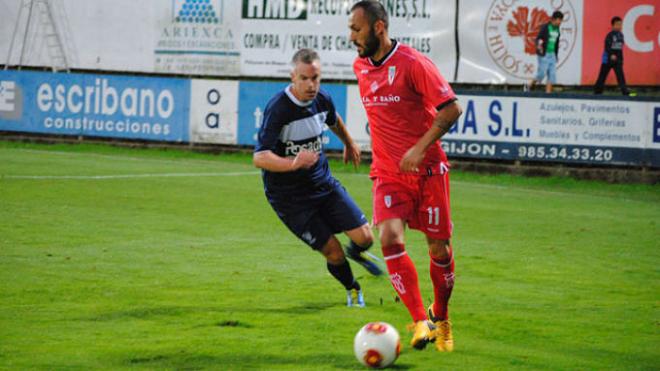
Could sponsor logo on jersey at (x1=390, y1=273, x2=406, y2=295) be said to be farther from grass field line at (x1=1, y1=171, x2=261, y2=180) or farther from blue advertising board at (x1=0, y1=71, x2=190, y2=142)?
blue advertising board at (x1=0, y1=71, x2=190, y2=142)

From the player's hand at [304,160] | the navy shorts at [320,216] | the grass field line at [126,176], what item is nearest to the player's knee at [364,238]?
the navy shorts at [320,216]

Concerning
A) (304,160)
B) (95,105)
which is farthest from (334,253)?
(95,105)

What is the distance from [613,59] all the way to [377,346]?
1806cm

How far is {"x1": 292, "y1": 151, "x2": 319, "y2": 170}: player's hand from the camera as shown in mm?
8375

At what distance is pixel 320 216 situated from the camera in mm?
9312

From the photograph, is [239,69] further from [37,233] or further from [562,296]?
[562,296]

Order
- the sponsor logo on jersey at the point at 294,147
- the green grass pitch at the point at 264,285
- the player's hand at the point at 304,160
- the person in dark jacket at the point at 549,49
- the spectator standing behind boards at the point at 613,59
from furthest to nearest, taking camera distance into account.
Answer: the person in dark jacket at the point at 549,49 → the spectator standing behind boards at the point at 613,59 → the sponsor logo on jersey at the point at 294,147 → the player's hand at the point at 304,160 → the green grass pitch at the point at 264,285

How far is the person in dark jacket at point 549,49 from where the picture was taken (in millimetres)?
23656

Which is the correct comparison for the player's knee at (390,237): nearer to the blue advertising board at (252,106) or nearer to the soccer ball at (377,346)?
the soccer ball at (377,346)

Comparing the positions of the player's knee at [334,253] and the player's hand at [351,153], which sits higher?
the player's hand at [351,153]

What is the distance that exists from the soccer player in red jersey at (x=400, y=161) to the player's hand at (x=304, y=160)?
0.69m

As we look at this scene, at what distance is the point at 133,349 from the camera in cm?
748

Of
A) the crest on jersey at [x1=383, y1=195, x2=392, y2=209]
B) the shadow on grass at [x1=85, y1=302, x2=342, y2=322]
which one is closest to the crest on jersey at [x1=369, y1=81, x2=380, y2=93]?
the crest on jersey at [x1=383, y1=195, x2=392, y2=209]

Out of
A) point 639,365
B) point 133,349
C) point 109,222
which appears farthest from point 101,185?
point 639,365
